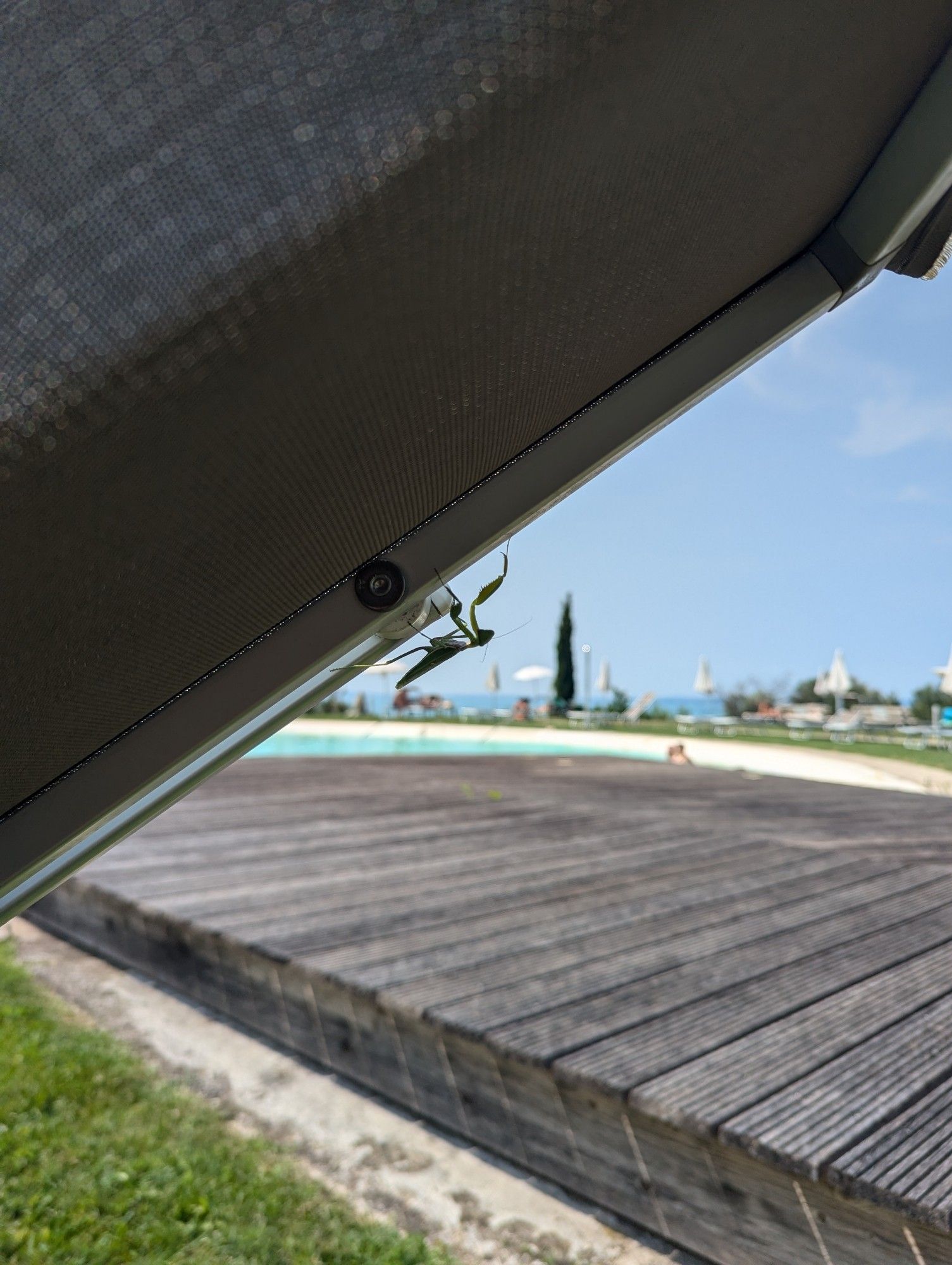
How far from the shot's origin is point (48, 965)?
7.66ft

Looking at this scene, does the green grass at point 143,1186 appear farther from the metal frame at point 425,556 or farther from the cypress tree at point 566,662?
the cypress tree at point 566,662

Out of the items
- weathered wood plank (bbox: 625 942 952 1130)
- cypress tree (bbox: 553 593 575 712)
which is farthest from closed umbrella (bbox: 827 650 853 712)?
weathered wood plank (bbox: 625 942 952 1130)

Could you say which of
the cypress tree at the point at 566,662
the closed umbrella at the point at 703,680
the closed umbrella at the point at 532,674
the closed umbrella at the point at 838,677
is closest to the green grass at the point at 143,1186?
the closed umbrella at the point at 838,677

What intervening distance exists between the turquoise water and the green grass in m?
10.9

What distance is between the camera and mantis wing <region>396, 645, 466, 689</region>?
509 mm

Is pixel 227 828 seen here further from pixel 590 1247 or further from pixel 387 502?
pixel 387 502

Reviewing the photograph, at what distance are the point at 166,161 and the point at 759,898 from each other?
2207 millimetres

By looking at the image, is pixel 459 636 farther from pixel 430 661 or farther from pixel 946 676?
pixel 946 676

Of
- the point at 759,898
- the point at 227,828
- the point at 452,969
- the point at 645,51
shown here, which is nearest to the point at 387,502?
the point at 645,51

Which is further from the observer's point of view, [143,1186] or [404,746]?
[404,746]

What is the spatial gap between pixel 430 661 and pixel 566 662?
1834 cm

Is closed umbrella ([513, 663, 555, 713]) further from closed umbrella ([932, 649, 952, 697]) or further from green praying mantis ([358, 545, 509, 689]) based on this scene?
green praying mantis ([358, 545, 509, 689])

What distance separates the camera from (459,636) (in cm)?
52

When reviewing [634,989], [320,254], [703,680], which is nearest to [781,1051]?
[634,989]
